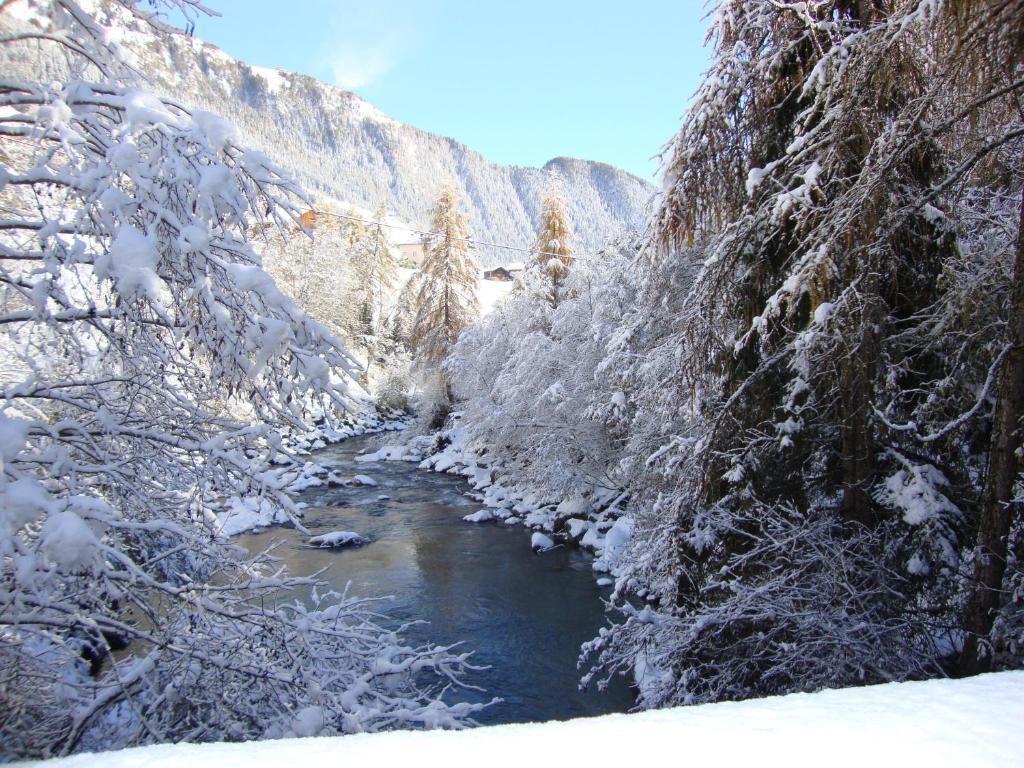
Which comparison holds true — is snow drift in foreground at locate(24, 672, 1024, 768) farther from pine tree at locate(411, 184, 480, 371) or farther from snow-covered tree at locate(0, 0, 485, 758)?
pine tree at locate(411, 184, 480, 371)

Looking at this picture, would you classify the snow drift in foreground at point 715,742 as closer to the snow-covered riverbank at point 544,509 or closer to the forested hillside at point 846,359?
the forested hillside at point 846,359

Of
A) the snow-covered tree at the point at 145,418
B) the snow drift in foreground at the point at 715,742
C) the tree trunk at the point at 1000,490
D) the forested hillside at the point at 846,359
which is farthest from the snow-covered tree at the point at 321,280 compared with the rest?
the snow drift in foreground at the point at 715,742

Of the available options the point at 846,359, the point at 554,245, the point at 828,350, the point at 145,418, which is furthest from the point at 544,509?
the point at 145,418

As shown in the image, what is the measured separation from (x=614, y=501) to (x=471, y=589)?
17.2 feet

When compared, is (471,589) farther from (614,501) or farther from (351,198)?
(351,198)

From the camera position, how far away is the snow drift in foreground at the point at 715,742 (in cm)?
119

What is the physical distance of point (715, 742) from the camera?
124 centimetres

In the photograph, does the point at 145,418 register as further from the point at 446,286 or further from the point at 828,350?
the point at 446,286

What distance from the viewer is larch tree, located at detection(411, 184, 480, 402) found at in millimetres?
29375

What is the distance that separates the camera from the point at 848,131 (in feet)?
14.2

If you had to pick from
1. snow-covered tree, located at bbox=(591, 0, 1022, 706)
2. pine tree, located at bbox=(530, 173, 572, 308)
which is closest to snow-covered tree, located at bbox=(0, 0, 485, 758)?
snow-covered tree, located at bbox=(591, 0, 1022, 706)

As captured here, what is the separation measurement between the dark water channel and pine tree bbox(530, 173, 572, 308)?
9.42 metres

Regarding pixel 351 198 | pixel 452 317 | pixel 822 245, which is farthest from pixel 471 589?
pixel 351 198

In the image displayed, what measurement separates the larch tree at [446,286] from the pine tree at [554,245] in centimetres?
679
